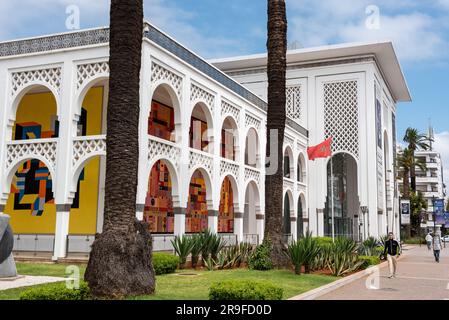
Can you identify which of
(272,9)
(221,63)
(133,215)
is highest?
(221,63)

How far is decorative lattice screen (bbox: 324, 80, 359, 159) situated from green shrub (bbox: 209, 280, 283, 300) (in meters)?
28.8

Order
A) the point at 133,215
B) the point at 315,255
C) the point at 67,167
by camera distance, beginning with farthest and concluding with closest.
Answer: the point at 67,167 → the point at 315,255 → the point at 133,215

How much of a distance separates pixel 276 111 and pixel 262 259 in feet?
15.5

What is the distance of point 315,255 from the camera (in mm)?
15172

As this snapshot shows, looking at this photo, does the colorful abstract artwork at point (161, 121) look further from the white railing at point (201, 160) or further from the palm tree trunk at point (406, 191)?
the palm tree trunk at point (406, 191)

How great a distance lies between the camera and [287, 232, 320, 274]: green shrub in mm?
14578

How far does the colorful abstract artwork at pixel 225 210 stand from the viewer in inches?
1170

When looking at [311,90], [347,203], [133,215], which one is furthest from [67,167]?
[347,203]

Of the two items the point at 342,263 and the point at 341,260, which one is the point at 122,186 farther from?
the point at 341,260

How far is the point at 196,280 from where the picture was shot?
12.9 m

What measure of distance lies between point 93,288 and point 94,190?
1133cm

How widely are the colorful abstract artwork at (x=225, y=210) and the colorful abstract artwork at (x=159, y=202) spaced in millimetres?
5649

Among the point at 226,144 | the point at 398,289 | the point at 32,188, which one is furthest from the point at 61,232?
the point at 226,144
